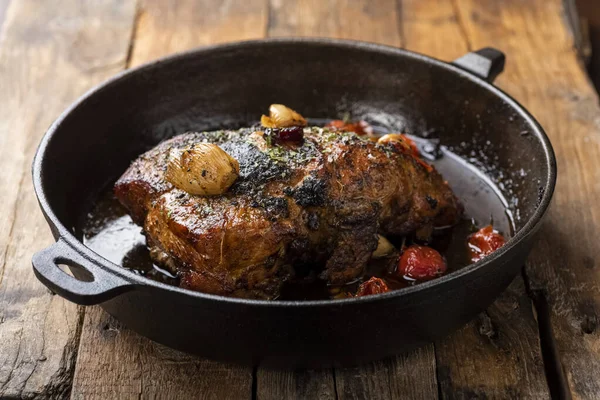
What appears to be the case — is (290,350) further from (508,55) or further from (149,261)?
(508,55)

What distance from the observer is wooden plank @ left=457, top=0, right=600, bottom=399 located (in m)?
2.94

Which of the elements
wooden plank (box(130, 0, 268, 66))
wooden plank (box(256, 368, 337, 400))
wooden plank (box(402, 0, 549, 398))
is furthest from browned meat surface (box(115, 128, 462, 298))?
wooden plank (box(130, 0, 268, 66))

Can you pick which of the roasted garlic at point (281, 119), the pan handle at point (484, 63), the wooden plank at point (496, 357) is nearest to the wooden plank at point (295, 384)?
the wooden plank at point (496, 357)

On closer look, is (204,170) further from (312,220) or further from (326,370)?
(326,370)

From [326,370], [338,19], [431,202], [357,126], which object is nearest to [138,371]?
[326,370]

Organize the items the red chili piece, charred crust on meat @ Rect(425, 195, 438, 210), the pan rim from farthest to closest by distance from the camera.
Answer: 1. charred crust on meat @ Rect(425, 195, 438, 210)
2. the red chili piece
3. the pan rim

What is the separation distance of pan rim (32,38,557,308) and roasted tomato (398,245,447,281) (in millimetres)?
401

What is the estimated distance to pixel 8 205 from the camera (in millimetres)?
3600

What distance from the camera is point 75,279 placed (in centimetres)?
232

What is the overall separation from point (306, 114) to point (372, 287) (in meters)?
1.45

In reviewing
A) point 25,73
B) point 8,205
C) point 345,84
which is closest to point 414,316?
point 345,84

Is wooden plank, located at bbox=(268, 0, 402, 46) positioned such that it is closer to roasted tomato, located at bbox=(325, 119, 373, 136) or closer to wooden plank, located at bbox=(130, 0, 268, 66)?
wooden plank, located at bbox=(130, 0, 268, 66)

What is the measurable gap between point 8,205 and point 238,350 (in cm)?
168

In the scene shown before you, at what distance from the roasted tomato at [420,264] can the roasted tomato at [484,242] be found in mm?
168
